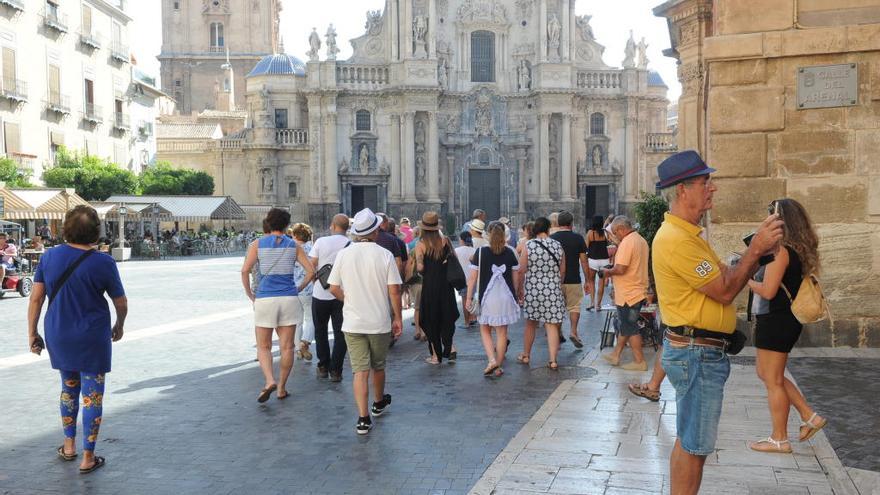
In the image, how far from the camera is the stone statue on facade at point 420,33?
4400 cm

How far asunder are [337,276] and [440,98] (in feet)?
130

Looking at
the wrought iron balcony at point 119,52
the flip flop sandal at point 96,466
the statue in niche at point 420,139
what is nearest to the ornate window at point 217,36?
the wrought iron balcony at point 119,52

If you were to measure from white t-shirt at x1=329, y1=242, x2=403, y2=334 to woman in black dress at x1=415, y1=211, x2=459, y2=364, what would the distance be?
95.1 inches

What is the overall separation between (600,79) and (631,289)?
133ft

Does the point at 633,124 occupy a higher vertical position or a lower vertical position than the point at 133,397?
higher

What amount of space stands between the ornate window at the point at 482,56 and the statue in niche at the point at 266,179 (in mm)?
12782

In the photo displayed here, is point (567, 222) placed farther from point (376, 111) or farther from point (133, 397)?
point (376, 111)

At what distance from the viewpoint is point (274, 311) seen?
7477mm

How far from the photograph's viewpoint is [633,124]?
46.8 metres

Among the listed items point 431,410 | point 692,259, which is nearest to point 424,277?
point 431,410

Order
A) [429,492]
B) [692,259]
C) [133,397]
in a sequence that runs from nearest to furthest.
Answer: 1. [692,259]
2. [429,492]
3. [133,397]

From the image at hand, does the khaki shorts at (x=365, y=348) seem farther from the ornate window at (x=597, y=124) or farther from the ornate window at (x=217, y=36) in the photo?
the ornate window at (x=217, y=36)

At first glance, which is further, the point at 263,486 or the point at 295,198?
the point at 295,198

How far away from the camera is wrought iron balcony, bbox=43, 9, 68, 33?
110 feet
